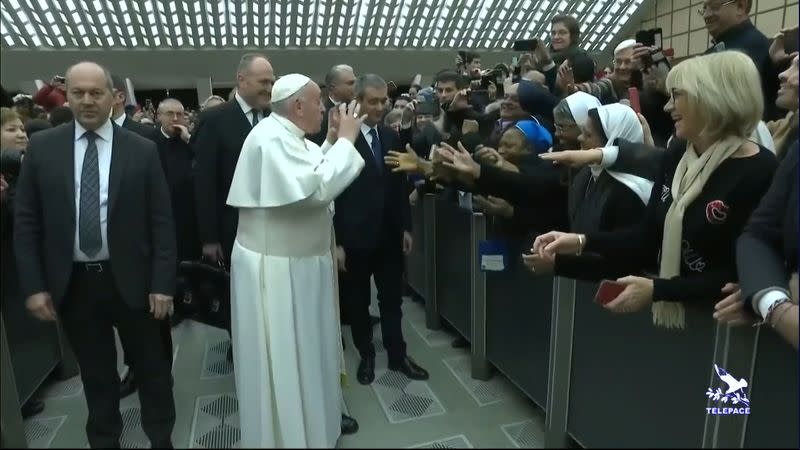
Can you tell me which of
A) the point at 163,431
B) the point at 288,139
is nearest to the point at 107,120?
the point at 288,139

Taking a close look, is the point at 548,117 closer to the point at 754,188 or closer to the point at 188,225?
the point at 754,188

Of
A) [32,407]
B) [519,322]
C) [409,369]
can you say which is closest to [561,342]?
[519,322]

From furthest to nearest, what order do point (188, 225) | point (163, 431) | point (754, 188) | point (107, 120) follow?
point (188, 225), point (107, 120), point (754, 188), point (163, 431)

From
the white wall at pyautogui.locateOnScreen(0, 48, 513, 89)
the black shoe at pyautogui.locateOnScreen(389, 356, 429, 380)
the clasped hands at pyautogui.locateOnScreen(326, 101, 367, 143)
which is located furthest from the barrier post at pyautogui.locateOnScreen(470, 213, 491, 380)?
the white wall at pyautogui.locateOnScreen(0, 48, 513, 89)

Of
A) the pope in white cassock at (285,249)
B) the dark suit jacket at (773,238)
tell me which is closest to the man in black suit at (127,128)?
the pope in white cassock at (285,249)

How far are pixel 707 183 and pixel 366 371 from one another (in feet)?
7.30

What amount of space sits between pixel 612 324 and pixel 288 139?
143 cm

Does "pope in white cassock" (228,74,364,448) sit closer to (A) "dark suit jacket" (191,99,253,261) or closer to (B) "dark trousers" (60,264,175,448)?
(B) "dark trousers" (60,264,175,448)

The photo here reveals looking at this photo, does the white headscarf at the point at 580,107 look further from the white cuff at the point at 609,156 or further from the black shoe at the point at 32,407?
the black shoe at the point at 32,407

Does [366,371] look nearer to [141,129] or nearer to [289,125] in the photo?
[289,125]

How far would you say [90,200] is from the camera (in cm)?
194

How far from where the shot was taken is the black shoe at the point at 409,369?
121 inches

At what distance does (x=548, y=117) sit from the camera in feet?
9.59

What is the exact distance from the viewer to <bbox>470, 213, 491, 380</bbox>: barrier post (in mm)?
2992
